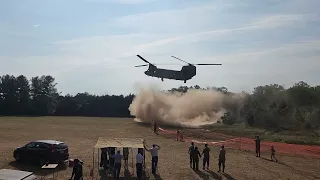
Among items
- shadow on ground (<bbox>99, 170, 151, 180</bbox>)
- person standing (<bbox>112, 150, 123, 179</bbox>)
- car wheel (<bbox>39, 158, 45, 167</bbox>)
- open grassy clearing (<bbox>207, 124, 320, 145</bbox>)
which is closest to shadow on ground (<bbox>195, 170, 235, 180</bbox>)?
shadow on ground (<bbox>99, 170, 151, 180</bbox>)

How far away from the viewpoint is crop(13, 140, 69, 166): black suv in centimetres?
2252

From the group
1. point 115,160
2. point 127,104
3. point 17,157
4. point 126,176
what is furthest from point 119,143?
point 127,104

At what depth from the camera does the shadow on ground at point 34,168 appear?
2094 cm

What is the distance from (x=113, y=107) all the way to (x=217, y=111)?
5735 cm

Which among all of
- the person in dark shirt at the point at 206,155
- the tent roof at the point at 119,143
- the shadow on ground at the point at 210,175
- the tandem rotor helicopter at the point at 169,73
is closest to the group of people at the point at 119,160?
the tent roof at the point at 119,143

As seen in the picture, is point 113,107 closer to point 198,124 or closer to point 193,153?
point 198,124

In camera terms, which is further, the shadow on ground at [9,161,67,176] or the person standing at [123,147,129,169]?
the person standing at [123,147,129,169]

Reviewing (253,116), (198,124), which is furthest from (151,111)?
(253,116)

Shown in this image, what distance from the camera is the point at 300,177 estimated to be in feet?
74.1

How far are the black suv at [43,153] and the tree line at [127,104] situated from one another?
135ft

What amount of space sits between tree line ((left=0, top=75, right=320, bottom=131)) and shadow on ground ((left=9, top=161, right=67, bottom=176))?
41816 millimetres

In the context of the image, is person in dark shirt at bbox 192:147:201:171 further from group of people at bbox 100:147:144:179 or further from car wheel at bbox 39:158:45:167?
car wheel at bbox 39:158:45:167

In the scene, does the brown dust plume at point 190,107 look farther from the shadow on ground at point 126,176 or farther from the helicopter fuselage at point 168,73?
the shadow on ground at point 126,176

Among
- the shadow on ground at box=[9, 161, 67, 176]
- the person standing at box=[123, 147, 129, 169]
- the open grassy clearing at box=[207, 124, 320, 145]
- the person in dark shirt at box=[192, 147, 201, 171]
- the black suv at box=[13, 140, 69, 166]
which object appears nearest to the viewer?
the shadow on ground at box=[9, 161, 67, 176]
